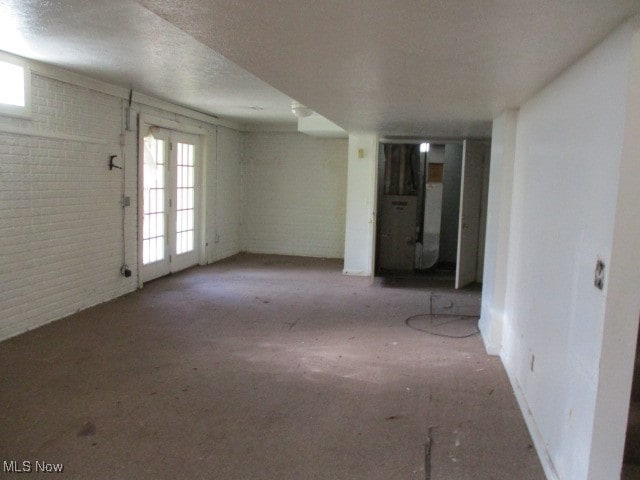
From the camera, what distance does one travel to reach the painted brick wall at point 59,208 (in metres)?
4.37

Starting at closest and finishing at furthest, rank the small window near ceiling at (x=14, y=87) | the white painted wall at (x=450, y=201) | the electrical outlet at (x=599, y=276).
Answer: the electrical outlet at (x=599, y=276), the small window near ceiling at (x=14, y=87), the white painted wall at (x=450, y=201)

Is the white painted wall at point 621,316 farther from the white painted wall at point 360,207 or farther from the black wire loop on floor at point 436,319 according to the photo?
the white painted wall at point 360,207

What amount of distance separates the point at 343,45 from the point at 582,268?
1440mm

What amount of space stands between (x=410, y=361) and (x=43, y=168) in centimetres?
358

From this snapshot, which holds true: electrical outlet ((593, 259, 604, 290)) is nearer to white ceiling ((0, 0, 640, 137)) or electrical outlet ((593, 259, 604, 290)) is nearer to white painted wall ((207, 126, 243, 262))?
white ceiling ((0, 0, 640, 137))

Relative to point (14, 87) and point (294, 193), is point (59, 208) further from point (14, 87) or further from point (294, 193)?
point (294, 193)

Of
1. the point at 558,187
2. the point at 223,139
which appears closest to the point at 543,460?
the point at 558,187

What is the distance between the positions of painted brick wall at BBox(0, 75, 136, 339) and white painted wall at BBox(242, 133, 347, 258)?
3.69 m

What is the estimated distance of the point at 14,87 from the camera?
4.39 metres

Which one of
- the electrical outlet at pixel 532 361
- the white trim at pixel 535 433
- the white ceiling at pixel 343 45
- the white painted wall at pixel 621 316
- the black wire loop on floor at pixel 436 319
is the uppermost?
the white ceiling at pixel 343 45

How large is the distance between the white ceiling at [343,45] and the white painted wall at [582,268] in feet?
0.77

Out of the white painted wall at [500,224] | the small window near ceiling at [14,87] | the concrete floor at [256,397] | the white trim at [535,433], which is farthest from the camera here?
the white painted wall at [500,224]

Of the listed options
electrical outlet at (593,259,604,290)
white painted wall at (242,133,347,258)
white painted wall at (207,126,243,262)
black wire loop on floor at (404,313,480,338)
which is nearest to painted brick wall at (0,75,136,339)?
white painted wall at (207,126,243,262)

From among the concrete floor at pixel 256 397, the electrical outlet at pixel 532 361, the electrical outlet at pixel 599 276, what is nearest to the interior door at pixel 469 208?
the concrete floor at pixel 256 397
